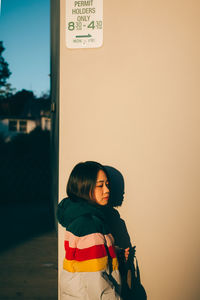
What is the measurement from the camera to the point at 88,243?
5.08ft

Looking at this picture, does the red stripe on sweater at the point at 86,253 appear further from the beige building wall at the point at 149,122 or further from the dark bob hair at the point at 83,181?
the beige building wall at the point at 149,122

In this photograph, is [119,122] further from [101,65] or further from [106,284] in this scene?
[106,284]

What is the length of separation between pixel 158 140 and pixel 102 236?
91cm

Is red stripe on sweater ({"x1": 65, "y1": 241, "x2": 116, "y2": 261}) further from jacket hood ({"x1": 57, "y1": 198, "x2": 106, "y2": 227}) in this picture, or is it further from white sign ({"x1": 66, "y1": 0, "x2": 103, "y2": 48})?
white sign ({"x1": 66, "y1": 0, "x2": 103, "y2": 48})

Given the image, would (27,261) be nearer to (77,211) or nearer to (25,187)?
(77,211)

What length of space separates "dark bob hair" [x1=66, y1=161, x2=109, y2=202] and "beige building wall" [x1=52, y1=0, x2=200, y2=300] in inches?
12.3

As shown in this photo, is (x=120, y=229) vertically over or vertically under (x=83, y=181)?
under

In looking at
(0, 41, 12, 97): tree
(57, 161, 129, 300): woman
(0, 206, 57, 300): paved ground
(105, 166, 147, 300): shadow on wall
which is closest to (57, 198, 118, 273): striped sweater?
(57, 161, 129, 300): woman

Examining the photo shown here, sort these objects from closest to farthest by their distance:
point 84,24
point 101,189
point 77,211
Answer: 1. point 77,211
2. point 101,189
3. point 84,24

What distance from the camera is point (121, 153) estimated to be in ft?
6.78

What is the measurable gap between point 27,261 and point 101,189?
3.14m

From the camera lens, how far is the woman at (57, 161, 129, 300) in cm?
152

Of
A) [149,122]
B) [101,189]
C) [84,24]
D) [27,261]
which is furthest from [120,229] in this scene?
[27,261]

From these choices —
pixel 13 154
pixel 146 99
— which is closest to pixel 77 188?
pixel 146 99
